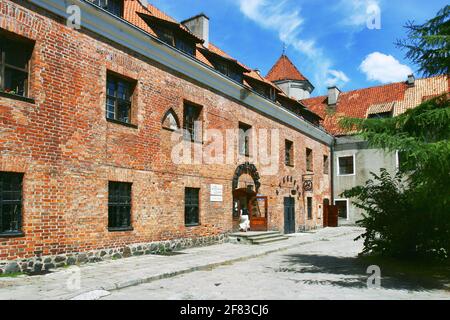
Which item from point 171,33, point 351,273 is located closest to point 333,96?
point 171,33

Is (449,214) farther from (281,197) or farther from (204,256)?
(281,197)

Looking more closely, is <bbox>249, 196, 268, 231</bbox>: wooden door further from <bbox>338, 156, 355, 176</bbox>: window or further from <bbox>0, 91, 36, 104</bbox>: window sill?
<bbox>338, 156, 355, 176</bbox>: window

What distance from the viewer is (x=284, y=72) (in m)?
37.2

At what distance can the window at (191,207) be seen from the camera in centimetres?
1543

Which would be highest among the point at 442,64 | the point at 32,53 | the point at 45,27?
the point at 45,27

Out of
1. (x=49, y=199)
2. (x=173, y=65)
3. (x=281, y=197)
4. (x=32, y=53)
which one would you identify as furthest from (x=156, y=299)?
(x=281, y=197)

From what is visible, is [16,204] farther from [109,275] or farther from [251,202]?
[251,202]

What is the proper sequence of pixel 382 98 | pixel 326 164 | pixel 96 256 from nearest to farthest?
pixel 96 256 → pixel 326 164 → pixel 382 98

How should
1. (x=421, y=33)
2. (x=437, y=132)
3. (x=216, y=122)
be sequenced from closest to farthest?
(x=437, y=132) < (x=421, y=33) < (x=216, y=122)

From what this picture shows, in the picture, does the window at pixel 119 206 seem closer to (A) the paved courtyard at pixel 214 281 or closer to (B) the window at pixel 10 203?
(A) the paved courtyard at pixel 214 281

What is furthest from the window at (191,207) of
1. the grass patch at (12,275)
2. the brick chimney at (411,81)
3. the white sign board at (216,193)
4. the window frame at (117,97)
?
the brick chimney at (411,81)

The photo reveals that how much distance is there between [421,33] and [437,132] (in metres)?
2.33

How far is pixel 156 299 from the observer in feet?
23.9

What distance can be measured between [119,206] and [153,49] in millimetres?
5411
